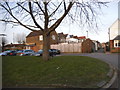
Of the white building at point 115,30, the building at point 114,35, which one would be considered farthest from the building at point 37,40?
the white building at point 115,30

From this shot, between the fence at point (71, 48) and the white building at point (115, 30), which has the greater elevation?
the white building at point (115, 30)

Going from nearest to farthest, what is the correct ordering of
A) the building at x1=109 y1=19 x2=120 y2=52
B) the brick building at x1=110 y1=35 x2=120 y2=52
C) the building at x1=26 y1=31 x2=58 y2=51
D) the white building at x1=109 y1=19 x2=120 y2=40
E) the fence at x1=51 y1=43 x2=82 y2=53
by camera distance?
1. the brick building at x1=110 y1=35 x2=120 y2=52
2. the building at x1=109 y1=19 x2=120 y2=52
3. the white building at x1=109 y1=19 x2=120 y2=40
4. the fence at x1=51 y1=43 x2=82 y2=53
5. the building at x1=26 y1=31 x2=58 y2=51

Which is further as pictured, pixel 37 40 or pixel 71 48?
pixel 37 40

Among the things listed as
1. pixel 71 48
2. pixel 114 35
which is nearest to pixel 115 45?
pixel 114 35

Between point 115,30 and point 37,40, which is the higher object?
point 115,30

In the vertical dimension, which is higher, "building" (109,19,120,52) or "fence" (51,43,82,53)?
"building" (109,19,120,52)

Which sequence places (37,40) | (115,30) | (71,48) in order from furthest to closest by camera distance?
(37,40), (71,48), (115,30)

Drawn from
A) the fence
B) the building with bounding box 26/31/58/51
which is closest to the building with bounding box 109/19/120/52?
the fence

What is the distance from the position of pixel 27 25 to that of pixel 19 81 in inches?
Answer: 189

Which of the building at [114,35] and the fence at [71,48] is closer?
the building at [114,35]

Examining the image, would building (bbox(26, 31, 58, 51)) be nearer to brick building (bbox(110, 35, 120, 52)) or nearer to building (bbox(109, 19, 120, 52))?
building (bbox(109, 19, 120, 52))

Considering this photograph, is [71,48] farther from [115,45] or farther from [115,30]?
[115,30]

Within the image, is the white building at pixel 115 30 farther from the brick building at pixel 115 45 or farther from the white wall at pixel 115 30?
the brick building at pixel 115 45

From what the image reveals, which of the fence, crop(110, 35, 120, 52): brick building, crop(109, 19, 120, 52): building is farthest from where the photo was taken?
the fence
